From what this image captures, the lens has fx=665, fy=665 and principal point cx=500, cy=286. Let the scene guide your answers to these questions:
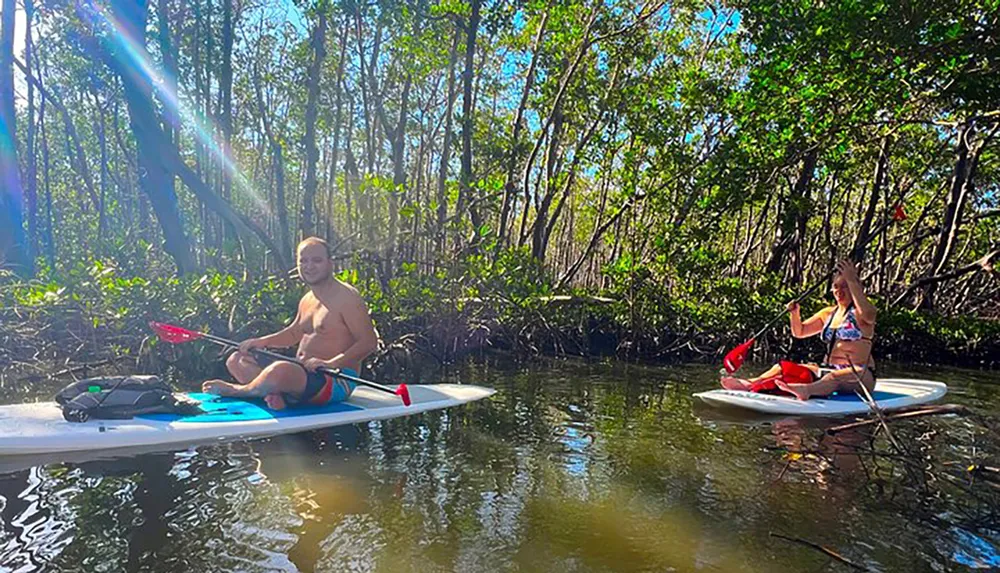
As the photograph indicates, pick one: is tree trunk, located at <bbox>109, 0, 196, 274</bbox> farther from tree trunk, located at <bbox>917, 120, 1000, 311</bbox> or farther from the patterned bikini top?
tree trunk, located at <bbox>917, 120, 1000, 311</bbox>

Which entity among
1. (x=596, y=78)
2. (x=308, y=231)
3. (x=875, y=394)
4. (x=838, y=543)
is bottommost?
(x=838, y=543)

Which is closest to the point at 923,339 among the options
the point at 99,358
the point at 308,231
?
the point at 308,231

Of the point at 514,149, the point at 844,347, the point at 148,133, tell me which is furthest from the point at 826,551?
the point at 148,133

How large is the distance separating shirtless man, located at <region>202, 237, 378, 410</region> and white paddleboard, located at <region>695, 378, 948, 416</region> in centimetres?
315

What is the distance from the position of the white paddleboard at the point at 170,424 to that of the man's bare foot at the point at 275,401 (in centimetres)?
6

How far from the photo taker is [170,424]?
407cm

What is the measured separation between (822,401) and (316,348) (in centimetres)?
411

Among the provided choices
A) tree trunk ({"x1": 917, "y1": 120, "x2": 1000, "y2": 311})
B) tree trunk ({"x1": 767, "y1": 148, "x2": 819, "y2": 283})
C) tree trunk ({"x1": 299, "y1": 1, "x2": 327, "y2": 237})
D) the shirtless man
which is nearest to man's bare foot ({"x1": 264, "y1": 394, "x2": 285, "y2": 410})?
the shirtless man

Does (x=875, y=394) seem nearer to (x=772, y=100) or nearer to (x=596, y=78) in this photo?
(x=772, y=100)

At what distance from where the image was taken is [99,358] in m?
7.30

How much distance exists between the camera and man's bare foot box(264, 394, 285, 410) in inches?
176

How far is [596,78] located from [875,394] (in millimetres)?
8012

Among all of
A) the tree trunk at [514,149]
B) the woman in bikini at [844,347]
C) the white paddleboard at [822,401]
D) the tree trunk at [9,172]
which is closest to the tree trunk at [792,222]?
the tree trunk at [514,149]

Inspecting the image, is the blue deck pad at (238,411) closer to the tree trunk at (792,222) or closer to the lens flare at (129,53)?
the lens flare at (129,53)
